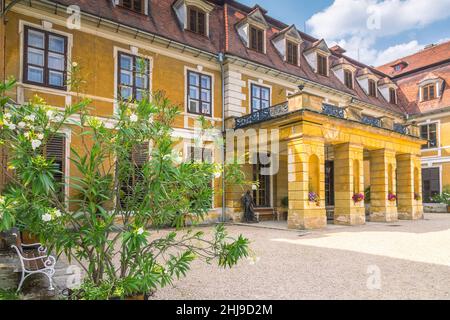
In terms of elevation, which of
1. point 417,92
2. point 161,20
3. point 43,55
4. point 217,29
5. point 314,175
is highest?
point 217,29

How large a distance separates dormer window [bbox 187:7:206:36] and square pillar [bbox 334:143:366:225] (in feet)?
26.8

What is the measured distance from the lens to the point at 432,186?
77.5 ft

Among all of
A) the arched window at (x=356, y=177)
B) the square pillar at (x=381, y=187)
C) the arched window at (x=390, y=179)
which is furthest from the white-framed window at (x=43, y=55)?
the arched window at (x=390, y=179)

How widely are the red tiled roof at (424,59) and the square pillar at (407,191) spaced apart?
11479 millimetres

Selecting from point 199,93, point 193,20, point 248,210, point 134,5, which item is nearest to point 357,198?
point 248,210

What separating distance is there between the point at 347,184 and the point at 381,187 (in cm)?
299

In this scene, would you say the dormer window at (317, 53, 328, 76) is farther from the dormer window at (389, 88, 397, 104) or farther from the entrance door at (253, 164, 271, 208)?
the dormer window at (389, 88, 397, 104)

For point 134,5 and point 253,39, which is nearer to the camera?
point 134,5

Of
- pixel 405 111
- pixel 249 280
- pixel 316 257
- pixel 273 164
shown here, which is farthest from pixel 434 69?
pixel 249 280

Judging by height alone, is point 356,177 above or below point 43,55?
below

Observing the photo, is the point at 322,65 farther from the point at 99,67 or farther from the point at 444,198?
the point at 99,67

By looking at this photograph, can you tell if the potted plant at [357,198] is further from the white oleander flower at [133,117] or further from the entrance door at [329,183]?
the white oleander flower at [133,117]

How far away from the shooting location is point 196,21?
50.2 feet
